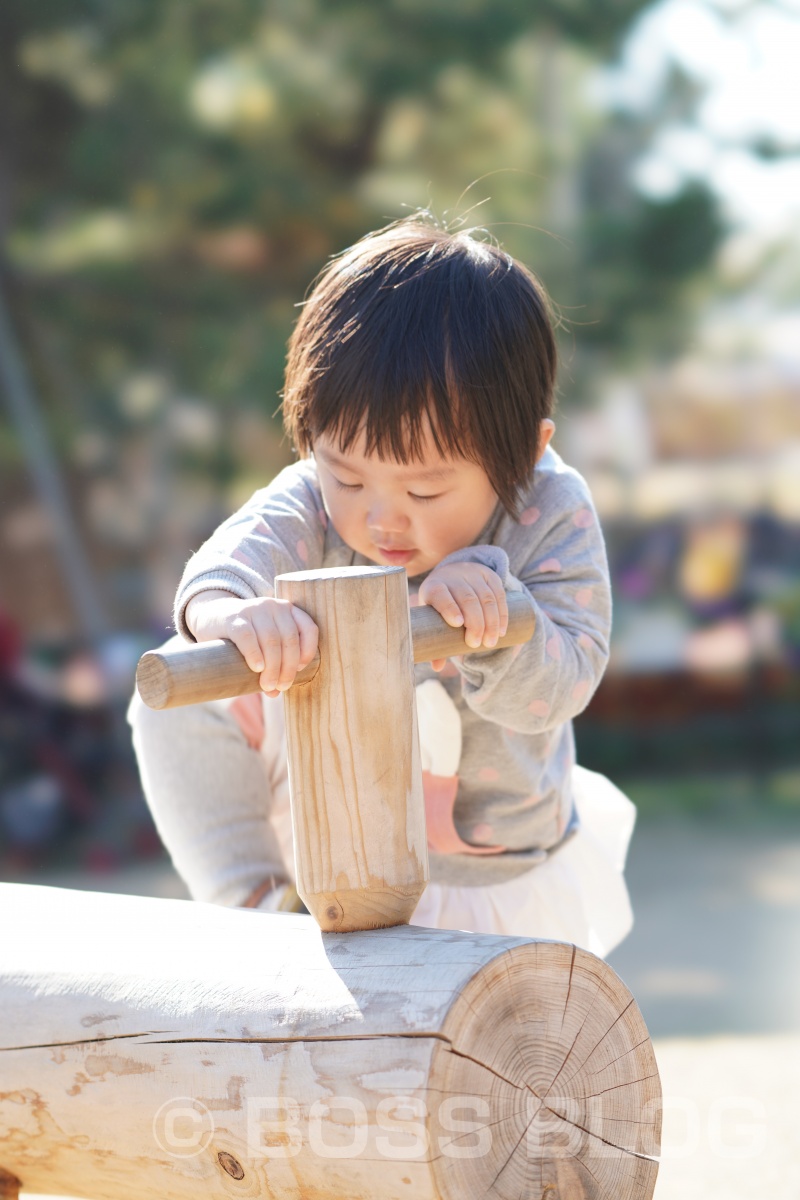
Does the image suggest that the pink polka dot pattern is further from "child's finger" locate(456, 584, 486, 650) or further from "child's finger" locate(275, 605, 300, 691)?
"child's finger" locate(275, 605, 300, 691)

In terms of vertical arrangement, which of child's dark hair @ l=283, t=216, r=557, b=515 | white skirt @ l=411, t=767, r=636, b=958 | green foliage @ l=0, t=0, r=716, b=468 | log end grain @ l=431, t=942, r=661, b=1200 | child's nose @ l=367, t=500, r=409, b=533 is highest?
green foliage @ l=0, t=0, r=716, b=468

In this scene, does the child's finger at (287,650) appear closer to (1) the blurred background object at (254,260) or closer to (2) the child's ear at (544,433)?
(2) the child's ear at (544,433)

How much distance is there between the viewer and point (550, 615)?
1265mm

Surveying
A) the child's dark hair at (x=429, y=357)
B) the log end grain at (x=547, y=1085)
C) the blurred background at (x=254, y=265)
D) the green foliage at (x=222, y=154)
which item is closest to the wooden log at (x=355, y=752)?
the log end grain at (x=547, y=1085)

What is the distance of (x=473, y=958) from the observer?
938 mm

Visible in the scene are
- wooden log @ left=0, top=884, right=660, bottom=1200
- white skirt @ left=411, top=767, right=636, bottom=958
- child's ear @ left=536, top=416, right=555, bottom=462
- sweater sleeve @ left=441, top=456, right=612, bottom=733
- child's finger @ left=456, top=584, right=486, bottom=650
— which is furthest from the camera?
white skirt @ left=411, top=767, right=636, bottom=958

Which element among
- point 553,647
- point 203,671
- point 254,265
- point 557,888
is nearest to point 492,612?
point 553,647

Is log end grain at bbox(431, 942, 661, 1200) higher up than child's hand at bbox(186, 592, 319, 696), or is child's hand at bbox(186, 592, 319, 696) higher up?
child's hand at bbox(186, 592, 319, 696)

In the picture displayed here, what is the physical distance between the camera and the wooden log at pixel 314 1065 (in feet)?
2.96

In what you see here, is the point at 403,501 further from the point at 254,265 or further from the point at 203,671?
the point at 254,265

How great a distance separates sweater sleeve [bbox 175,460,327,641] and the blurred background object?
110 inches

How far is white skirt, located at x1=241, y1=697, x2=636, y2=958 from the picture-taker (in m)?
1.45

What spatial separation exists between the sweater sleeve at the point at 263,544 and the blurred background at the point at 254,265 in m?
2.58

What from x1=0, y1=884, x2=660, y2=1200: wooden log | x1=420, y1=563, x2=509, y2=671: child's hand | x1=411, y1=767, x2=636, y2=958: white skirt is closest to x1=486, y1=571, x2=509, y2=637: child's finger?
x1=420, y1=563, x2=509, y2=671: child's hand
